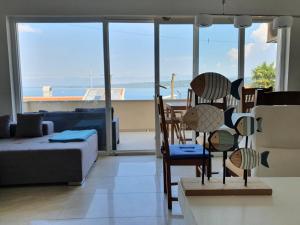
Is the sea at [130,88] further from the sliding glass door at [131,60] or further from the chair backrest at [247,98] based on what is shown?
the chair backrest at [247,98]

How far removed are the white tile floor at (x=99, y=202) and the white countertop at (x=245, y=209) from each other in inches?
53.4

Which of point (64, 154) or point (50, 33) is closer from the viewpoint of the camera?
point (64, 154)

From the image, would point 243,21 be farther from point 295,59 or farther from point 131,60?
point 131,60

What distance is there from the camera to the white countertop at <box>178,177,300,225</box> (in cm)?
95

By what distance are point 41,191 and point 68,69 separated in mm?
2221

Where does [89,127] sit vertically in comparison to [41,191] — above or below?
above

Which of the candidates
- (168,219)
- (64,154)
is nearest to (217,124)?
(168,219)

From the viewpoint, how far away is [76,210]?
2645 millimetres

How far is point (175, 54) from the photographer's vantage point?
4660 mm

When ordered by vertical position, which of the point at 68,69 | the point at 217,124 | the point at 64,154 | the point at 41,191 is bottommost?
the point at 41,191

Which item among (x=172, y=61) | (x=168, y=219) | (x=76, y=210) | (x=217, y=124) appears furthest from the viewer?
(x=172, y=61)

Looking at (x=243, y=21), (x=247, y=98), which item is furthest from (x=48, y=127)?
(x=243, y=21)

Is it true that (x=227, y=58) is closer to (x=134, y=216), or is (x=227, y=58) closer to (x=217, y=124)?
(x=134, y=216)

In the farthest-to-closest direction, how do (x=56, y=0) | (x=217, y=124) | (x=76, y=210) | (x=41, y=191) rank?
(x=56, y=0)
(x=41, y=191)
(x=76, y=210)
(x=217, y=124)
